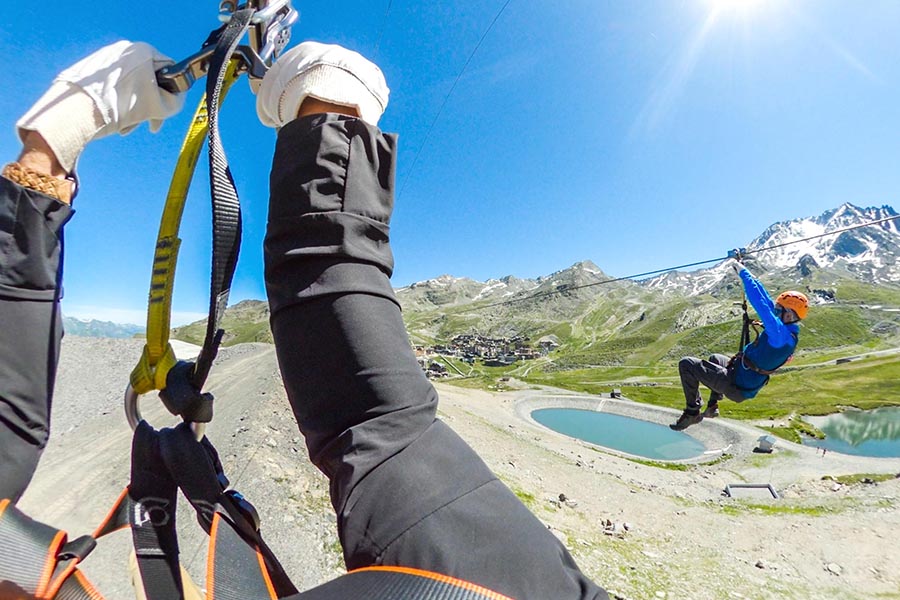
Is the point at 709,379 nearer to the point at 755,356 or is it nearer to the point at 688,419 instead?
the point at 755,356

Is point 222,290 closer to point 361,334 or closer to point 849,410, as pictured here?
point 361,334

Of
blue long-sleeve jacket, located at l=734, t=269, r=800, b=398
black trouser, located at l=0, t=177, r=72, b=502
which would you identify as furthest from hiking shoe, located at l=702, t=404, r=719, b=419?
black trouser, located at l=0, t=177, r=72, b=502

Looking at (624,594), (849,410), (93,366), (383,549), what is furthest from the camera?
(849,410)

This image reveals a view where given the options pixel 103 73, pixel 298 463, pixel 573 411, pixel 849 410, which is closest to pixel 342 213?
pixel 103 73

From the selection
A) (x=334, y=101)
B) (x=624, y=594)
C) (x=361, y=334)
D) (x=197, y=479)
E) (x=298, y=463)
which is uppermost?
(x=334, y=101)

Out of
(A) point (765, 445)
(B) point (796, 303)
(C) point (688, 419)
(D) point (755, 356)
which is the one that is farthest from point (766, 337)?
(A) point (765, 445)

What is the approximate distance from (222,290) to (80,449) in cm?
1328

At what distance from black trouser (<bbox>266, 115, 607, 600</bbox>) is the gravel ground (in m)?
5.57

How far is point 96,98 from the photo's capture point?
0.95 metres

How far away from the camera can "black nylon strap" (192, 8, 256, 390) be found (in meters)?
0.83

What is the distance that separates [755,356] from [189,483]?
10.8 meters

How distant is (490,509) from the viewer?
726 millimetres

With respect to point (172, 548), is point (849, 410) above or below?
below

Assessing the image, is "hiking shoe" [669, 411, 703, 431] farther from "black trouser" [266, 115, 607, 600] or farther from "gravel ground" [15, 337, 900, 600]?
"black trouser" [266, 115, 607, 600]
